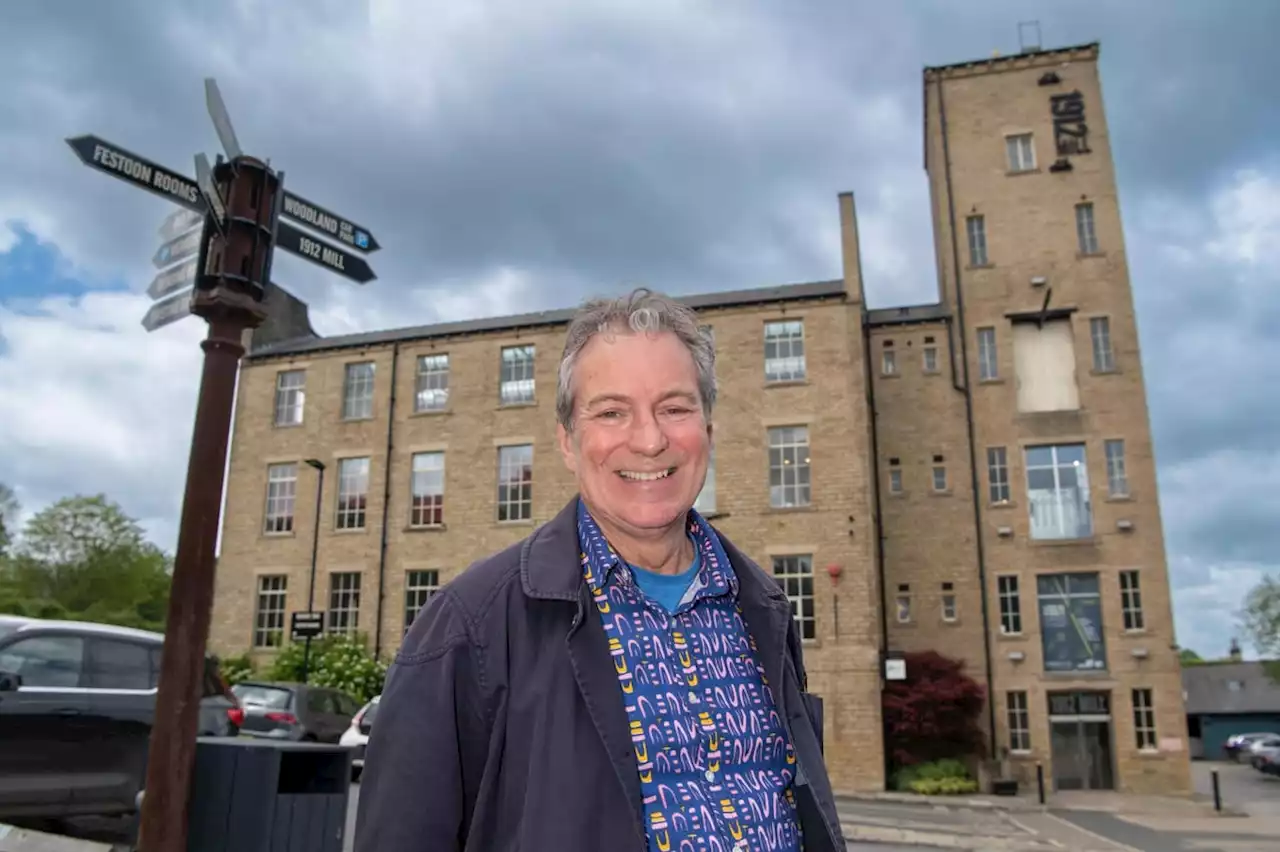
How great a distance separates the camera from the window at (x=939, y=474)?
87.9 ft

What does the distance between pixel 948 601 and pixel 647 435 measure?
25.9 meters

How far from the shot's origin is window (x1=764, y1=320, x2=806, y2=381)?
83.1 feet

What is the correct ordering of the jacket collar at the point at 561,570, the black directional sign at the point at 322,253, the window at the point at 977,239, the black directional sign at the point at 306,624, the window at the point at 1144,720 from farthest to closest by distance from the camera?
the window at the point at 977,239 < the window at the point at 1144,720 < the black directional sign at the point at 306,624 < the black directional sign at the point at 322,253 < the jacket collar at the point at 561,570

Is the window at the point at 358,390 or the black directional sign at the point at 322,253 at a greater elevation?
the window at the point at 358,390

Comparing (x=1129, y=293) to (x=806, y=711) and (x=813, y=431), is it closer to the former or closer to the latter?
(x=813, y=431)

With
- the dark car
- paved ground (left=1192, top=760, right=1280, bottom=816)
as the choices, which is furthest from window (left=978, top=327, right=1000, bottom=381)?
the dark car

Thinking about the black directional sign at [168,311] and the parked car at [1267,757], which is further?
the parked car at [1267,757]

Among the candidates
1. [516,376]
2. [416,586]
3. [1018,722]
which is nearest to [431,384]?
[516,376]

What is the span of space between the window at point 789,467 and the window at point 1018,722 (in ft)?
26.6

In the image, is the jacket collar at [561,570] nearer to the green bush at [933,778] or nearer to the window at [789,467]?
the green bush at [933,778]

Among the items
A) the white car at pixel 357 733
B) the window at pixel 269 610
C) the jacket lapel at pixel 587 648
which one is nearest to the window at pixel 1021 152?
the white car at pixel 357 733

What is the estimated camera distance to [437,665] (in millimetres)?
1837

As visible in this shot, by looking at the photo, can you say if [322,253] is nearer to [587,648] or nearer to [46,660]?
[587,648]

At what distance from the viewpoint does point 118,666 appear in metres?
7.63
